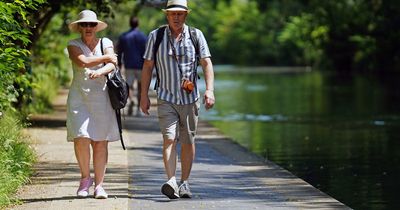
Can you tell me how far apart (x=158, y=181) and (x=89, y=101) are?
1.85 meters

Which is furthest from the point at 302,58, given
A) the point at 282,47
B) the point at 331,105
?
the point at 331,105

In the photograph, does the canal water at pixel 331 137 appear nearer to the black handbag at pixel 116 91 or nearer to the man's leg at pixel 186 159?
the man's leg at pixel 186 159

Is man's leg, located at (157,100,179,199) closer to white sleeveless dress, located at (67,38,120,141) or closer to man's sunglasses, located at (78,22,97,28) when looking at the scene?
white sleeveless dress, located at (67,38,120,141)

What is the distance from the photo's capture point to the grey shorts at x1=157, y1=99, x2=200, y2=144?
32.7 ft

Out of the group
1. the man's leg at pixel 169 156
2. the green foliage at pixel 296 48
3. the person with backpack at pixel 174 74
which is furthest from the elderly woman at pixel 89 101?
the green foliage at pixel 296 48

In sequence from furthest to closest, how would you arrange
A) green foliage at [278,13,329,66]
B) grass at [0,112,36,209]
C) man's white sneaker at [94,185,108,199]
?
green foliage at [278,13,329,66] → man's white sneaker at [94,185,108,199] → grass at [0,112,36,209]

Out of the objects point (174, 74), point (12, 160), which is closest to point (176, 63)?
point (174, 74)

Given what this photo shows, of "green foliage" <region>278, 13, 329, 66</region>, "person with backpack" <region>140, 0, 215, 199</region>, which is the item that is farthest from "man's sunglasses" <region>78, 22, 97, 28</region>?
"green foliage" <region>278, 13, 329, 66</region>

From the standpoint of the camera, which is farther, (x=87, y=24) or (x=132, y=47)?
(x=132, y=47)

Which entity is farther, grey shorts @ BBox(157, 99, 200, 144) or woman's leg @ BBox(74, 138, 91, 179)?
grey shorts @ BBox(157, 99, 200, 144)

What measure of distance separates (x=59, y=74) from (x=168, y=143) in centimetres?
1793

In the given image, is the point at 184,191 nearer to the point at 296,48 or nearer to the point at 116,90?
the point at 116,90

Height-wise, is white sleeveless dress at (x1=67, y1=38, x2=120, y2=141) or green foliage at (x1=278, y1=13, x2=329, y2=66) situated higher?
white sleeveless dress at (x1=67, y1=38, x2=120, y2=141)

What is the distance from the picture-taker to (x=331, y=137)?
62.4 ft
